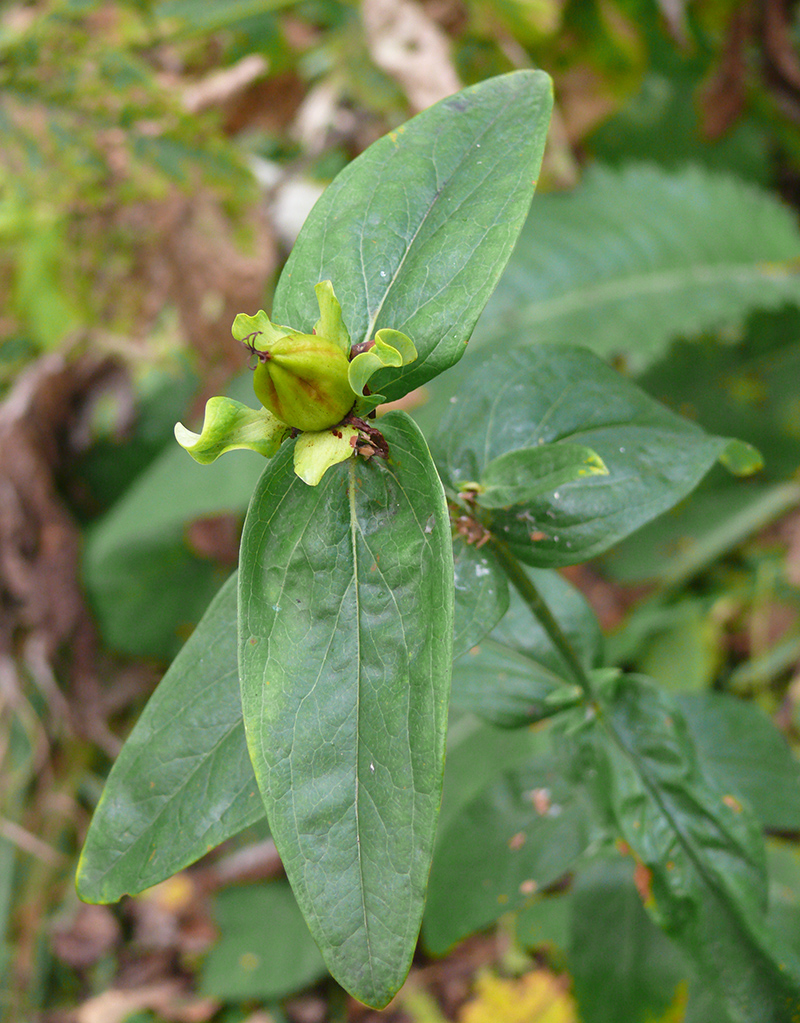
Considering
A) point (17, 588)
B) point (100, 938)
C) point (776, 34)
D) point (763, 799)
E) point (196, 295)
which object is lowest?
point (100, 938)

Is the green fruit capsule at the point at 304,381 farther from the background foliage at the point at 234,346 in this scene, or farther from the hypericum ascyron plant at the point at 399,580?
the background foliage at the point at 234,346

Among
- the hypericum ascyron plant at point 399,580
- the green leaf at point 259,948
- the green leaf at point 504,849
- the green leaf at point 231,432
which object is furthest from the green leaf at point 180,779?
the green leaf at point 259,948

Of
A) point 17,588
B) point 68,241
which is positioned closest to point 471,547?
point 17,588

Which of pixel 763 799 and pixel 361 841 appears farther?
pixel 763 799

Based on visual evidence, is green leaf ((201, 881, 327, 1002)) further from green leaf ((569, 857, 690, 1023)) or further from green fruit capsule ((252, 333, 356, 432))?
green fruit capsule ((252, 333, 356, 432))

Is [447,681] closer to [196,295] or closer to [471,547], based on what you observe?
[471,547]

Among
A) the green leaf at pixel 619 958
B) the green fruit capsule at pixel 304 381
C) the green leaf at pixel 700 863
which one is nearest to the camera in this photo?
the green fruit capsule at pixel 304 381
